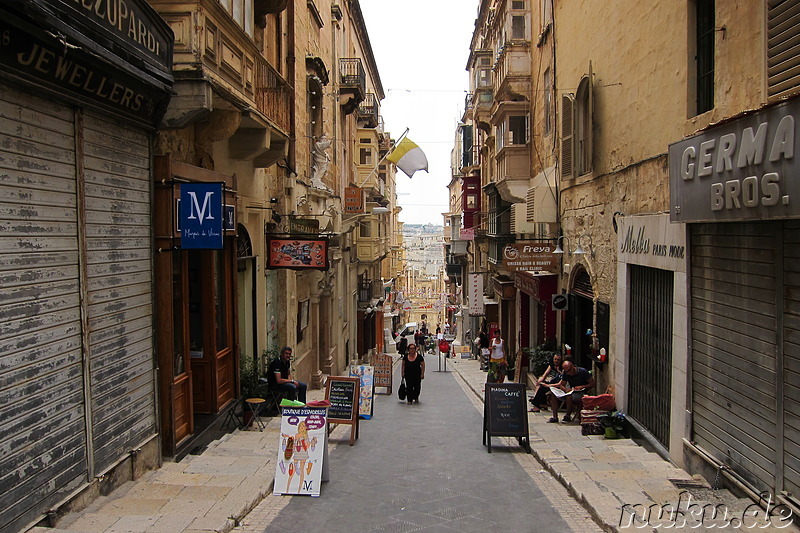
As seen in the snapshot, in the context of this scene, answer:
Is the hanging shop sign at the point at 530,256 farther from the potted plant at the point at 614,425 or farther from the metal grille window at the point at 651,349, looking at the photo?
the potted plant at the point at 614,425

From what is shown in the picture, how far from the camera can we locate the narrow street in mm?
7059

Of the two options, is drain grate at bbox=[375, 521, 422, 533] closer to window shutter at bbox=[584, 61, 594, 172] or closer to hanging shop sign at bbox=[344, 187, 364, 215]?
window shutter at bbox=[584, 61, 594, 172]

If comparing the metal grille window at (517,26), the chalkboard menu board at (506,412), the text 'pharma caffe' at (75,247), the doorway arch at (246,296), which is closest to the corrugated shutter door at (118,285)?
the text 'pharma caffe' at (75,247)

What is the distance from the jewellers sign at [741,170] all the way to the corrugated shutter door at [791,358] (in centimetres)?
42

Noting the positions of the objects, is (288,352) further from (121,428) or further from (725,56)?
(725,56)

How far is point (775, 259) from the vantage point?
255 inches

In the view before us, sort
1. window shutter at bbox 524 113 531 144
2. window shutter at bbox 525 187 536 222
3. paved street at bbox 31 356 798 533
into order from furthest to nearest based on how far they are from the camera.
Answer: window shutter at bbox 524 113 531 144
window shutter at bbox 525 187 536 222
paved street at bbox 31 356 798 533

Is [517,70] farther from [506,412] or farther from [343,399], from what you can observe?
[343,399]


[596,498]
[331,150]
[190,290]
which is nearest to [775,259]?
[596,498]

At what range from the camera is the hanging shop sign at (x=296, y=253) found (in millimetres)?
13328

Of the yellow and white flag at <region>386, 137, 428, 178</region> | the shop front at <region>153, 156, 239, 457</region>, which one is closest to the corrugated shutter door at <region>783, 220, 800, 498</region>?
the shop front at <region>153, 156, 239, 457</region>

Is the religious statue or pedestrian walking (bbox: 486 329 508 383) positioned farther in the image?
the religious statue

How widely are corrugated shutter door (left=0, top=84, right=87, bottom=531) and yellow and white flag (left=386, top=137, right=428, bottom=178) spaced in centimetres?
1646

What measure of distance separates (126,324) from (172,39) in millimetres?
3330
